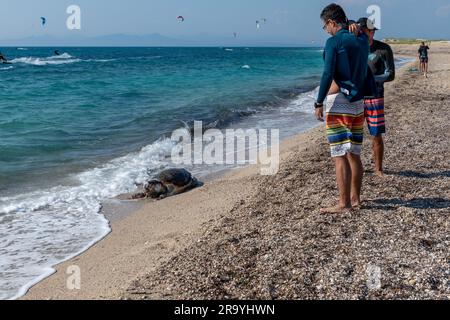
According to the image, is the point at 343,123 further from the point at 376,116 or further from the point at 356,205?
the point at 376,116

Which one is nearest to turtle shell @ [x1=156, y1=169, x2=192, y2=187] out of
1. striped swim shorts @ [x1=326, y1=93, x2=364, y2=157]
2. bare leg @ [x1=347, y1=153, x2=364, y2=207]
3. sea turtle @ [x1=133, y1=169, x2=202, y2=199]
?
sea turtle @ [x1=133, y1=169, x2=202, y2=199]

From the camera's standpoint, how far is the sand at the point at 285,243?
3664 millimetres

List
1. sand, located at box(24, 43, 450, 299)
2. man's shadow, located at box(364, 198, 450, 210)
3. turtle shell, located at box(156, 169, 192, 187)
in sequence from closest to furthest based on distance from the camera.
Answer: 1. sand, located at box(24, 43, 450, 299)
2. man's shadow, located at box(364, 198, 450, 210)
3. turtle shell, located at box(156, 169, 192, 187)

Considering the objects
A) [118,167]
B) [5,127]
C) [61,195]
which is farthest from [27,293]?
[5,127]

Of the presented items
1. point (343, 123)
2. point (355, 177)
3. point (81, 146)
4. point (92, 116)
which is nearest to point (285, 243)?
point (355, 177)

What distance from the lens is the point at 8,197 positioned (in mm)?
7605

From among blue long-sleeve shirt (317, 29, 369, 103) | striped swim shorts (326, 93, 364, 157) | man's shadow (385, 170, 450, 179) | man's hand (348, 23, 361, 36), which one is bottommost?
man's shadow (385, 170, 450, 179)

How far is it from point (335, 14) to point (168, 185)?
165 inches

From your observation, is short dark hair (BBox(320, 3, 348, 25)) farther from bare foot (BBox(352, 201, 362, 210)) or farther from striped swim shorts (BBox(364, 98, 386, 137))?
bare foot (BBox(352, 201, 362, 210))

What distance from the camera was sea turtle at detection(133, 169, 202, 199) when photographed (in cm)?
770

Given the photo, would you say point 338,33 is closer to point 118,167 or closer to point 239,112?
point 118,167

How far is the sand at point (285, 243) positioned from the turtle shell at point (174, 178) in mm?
347

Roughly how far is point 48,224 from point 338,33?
14.5ft
